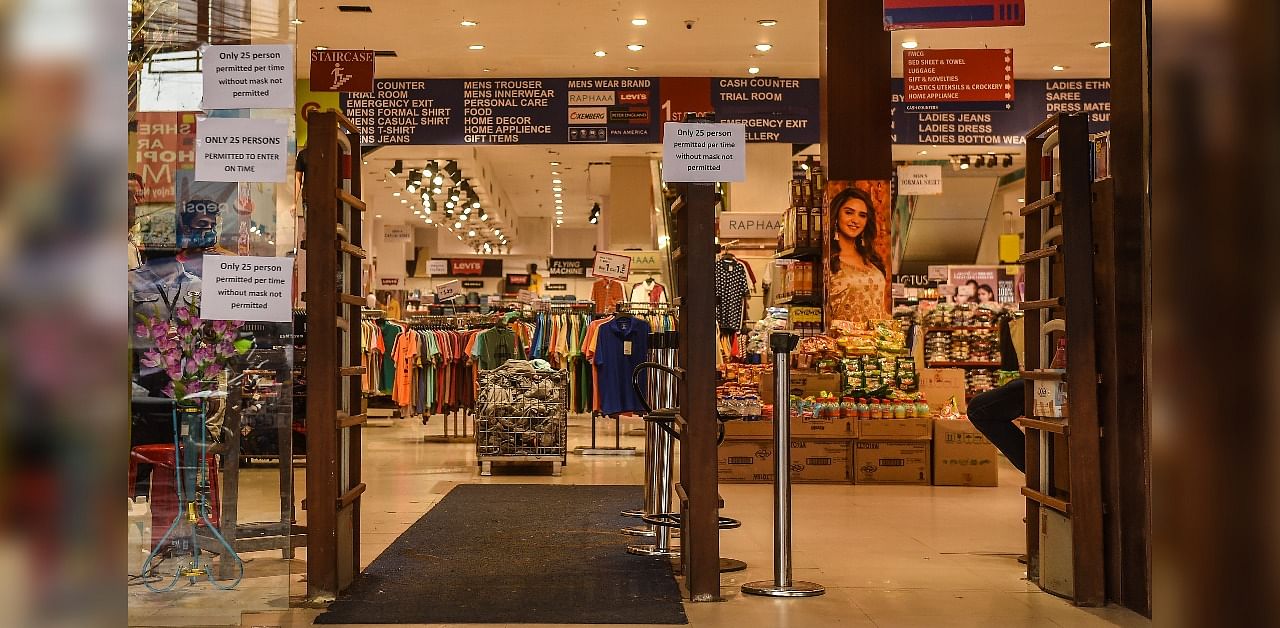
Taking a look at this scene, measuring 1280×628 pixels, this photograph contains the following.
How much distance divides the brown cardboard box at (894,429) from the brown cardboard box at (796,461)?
0.17 metres

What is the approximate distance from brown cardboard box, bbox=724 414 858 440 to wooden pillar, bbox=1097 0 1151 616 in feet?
12.9

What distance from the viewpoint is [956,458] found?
836 cm

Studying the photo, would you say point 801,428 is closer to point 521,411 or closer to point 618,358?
point 618,358

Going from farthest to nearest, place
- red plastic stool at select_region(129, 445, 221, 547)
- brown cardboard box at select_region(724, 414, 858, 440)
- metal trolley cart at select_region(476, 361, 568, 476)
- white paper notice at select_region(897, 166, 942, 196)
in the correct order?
white paper notice at select_region(897, 166, 942, 196)
metal trolley cart at select_region(476, 361, 568, 476)
brown cardboard box at select_region(724, 414, 858, 440)
red plastic stool at select_region(129, 445, 221, 547)

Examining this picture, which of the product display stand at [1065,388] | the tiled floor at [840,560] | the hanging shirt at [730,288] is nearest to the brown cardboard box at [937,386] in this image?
the tiled floor at [840,560]

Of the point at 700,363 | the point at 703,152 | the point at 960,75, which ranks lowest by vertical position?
the point at 700,363

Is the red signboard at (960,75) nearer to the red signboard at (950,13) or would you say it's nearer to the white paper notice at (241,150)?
the red signboard at (950,13)

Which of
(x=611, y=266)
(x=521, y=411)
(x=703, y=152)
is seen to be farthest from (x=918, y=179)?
(x=703, y=152)

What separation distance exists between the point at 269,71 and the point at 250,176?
14.0 inches

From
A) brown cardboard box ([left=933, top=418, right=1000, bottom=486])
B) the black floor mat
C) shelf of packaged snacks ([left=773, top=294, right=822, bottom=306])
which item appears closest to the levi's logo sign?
shelf of packaged snacks ([left=773, top=294, right=822, bottom=306])

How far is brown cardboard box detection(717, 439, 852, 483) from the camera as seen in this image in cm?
827

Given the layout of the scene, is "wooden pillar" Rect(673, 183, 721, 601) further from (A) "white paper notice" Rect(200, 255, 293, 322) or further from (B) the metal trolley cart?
(B) the metal trolley cart

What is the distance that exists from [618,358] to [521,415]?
1.06m
